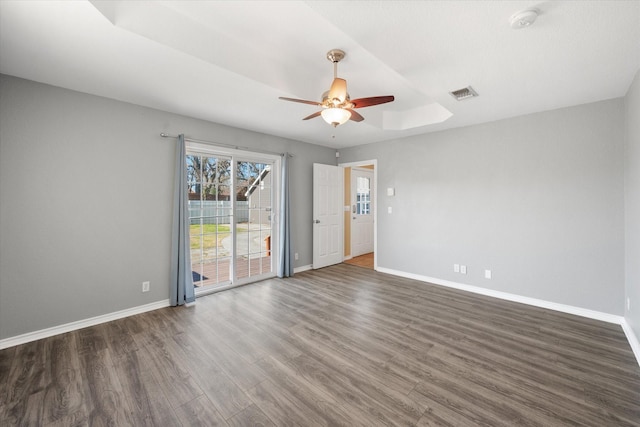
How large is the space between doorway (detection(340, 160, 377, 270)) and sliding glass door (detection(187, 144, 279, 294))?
2254 millimetres

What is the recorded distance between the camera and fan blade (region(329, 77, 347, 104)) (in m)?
2.25

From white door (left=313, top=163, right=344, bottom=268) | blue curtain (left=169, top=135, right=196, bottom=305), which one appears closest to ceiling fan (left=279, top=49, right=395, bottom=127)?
blue curtain (left=169, top=135, right=196, bottom=305)

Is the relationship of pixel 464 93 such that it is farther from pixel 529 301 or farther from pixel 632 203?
pixel 529 301

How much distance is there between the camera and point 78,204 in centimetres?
298

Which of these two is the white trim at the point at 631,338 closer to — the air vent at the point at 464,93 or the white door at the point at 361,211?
the air vent at the point at 464,93

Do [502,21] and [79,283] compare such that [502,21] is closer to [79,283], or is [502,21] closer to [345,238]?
[79,283]

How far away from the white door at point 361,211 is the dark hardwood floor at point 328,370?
3.42 meters

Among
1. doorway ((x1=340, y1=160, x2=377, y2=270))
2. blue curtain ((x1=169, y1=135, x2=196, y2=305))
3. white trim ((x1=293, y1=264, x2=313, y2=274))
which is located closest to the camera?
blue curtain ((x1=169, y1=135, x2=196, y2=305))

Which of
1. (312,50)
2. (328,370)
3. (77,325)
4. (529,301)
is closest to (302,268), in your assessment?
(328,370)

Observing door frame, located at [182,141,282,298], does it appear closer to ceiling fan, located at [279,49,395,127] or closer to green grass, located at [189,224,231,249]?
green grass, located at [189,224,231,249]

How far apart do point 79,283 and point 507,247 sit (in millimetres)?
5574

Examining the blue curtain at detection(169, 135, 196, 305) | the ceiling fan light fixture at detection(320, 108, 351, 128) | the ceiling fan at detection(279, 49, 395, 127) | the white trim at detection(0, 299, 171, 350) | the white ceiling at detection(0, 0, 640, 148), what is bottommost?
the white trim at detection(0, 299, 171, 350)

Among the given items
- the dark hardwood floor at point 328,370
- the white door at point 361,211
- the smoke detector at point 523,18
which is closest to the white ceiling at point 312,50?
the smoke detector at point 523,18

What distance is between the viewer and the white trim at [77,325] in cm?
261
